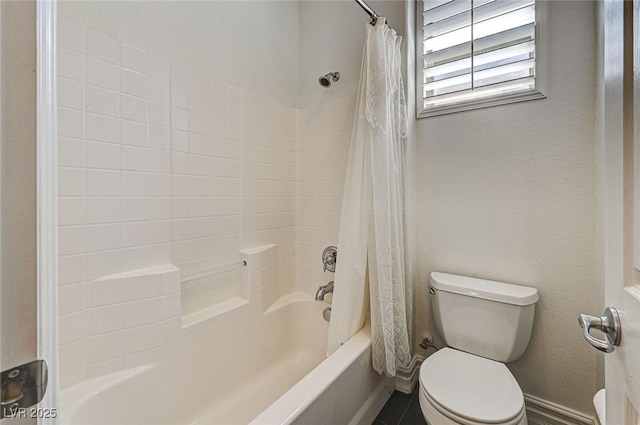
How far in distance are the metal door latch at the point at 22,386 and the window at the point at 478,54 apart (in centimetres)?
177

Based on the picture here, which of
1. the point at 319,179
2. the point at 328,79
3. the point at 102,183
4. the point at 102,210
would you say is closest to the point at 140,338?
the point at 102,210

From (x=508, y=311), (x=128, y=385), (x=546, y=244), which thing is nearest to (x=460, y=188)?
(x=546, y=244)

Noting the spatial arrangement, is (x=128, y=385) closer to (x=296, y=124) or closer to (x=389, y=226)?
(x=389, y=226)

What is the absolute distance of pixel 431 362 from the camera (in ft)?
3.92

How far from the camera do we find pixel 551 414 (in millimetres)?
1299

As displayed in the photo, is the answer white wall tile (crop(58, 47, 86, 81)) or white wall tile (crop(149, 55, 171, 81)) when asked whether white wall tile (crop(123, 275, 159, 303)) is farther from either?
white wall tile (crop(149, 55, 171, 81))

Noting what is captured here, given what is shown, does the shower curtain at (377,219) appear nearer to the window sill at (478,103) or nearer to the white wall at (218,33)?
the window sill at (478,103)

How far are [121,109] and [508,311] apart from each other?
1911 millimetres

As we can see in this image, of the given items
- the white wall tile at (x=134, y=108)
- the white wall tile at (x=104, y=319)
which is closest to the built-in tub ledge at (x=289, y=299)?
the white wall tile at (x=104, y=319)

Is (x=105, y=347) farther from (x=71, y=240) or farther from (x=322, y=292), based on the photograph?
(x=322, y=292)

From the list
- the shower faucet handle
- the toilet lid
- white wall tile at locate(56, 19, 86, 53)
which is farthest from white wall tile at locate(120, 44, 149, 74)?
the toilet lid

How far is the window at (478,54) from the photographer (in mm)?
1312

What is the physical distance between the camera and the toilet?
94 cm

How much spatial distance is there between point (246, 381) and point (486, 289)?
1354mm
